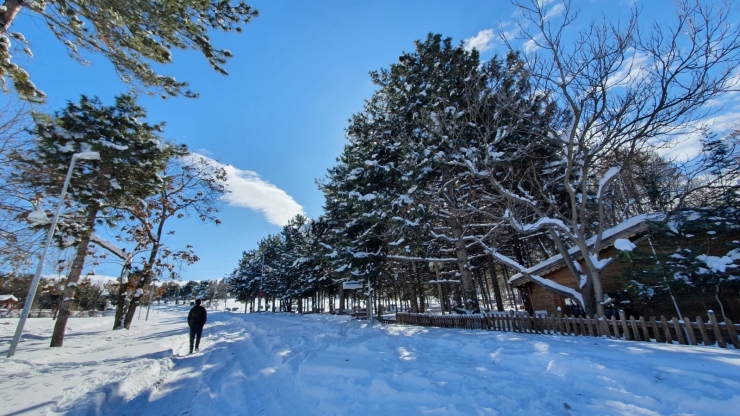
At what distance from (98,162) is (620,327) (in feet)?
65.0

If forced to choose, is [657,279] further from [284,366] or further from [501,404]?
[284,366]

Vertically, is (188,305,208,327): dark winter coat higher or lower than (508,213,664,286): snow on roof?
lower

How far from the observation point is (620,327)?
8.00m

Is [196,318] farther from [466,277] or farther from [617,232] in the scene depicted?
[617,232]

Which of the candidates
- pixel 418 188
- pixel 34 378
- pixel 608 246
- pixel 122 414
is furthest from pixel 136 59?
pixel 608 246

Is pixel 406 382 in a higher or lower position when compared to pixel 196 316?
lower

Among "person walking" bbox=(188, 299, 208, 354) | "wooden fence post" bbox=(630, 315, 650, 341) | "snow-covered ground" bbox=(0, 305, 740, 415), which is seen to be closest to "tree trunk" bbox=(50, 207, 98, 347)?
"snow-covered ground" bbox=(0, 305, 740, 415)

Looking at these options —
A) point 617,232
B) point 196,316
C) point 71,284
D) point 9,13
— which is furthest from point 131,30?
point 617,232

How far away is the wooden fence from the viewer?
6309 mm

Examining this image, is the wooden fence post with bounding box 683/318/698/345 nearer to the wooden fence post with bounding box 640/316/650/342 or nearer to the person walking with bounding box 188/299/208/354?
the wooden fence post with bounding box 640/316/650/342

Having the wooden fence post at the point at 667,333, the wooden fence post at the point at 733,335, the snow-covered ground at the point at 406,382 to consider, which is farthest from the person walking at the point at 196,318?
the wooden fence post at the point at 733,335

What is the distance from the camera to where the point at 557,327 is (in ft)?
31.3

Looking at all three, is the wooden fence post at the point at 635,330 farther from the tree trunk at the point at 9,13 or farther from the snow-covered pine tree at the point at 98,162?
the snow-covered pine tree at the point at 98,162

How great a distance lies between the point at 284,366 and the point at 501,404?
4.73m
